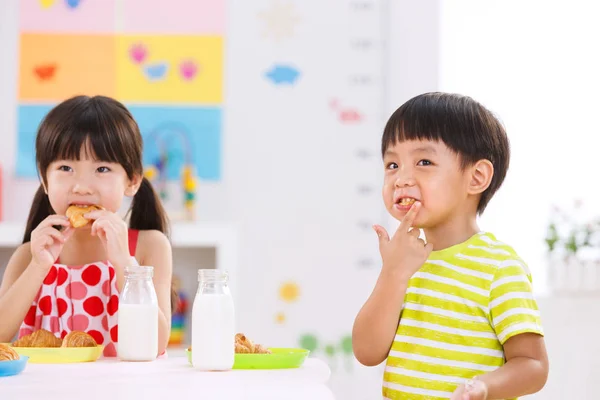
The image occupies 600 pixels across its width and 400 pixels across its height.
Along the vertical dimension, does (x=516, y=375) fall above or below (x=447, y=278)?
below

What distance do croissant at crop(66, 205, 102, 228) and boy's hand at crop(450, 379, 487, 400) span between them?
2.63 feet

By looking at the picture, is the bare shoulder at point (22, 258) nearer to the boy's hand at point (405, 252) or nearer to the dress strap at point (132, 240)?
the dress strap at point (132, 240)

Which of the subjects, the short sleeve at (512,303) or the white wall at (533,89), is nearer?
the short sleeve at (512,303)

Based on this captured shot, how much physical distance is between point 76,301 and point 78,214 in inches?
9.2

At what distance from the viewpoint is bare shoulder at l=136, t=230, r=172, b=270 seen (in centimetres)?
175

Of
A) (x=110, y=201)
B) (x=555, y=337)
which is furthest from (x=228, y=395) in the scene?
(x=555, y=337)

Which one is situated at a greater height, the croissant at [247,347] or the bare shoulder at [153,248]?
the bare shoulder at [153,248]

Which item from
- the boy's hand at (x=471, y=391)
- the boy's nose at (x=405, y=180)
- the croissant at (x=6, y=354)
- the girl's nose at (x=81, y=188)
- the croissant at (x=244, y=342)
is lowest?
the boy's hand at (x=471, y=391)

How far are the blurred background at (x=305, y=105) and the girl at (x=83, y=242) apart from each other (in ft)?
5.57

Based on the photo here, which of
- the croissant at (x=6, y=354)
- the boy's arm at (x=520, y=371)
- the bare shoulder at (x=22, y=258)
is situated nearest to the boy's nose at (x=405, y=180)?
the boy's arm at (x=520, y=371)

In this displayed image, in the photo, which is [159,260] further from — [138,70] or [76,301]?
[138,70]

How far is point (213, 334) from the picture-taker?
1198 millimetres

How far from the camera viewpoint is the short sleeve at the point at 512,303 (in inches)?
47.1

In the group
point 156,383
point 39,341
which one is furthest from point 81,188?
point 156,383
